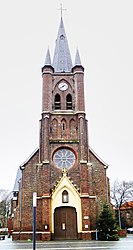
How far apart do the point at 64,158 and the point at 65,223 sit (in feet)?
24.1

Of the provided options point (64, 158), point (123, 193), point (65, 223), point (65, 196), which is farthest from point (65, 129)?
point (123, 193)

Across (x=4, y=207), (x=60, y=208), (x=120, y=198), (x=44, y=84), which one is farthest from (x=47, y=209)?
(x=4, y=207)

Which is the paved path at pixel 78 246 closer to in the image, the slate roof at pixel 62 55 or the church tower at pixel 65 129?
the church tower at pixel 65 129

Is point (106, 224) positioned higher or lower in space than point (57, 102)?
lower

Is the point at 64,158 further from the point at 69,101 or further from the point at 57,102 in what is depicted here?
the point at 69,101

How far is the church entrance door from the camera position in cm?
3309

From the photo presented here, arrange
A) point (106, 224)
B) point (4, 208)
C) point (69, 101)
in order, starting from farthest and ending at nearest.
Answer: point (4, 208) < point (69, 101) < point (106, 224)

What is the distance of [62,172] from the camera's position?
35094 millimetres

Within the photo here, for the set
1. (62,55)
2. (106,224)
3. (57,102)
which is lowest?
(106,224)

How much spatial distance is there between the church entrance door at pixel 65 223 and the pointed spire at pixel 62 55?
1956 centimetres

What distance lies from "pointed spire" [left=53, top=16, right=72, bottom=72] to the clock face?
1259 cm

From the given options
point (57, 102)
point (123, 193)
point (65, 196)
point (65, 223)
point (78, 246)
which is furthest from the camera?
point (123, 193)

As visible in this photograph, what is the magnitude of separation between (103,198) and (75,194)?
3813mm

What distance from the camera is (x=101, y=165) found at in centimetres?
3703
